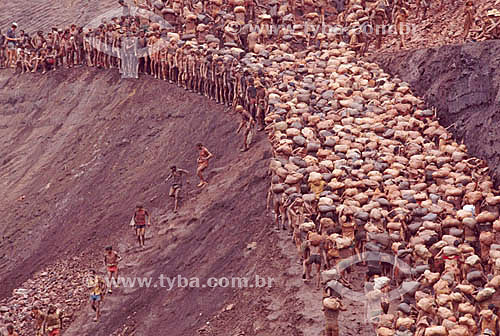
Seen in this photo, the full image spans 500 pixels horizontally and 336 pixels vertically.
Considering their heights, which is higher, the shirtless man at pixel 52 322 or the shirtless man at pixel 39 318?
the shirtless man at pixel 52 322

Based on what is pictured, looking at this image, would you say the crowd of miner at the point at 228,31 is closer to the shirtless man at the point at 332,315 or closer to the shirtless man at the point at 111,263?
the shirtless man at the point at 111,263

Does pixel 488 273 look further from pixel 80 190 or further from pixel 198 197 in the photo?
pixel 80 190

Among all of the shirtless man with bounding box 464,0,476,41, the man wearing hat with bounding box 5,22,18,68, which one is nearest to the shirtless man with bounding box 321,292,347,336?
the shirtless man with bounding box 464,0,476,41

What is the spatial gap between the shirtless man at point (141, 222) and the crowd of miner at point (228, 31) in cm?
551

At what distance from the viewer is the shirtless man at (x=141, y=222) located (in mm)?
28281

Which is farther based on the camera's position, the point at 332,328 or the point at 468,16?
the point at 468,16

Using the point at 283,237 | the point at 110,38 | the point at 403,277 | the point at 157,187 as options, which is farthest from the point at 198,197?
the point at 110,38

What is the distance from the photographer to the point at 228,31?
34.7 metres

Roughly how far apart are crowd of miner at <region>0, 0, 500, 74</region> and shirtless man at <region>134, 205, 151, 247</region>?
5.51 m

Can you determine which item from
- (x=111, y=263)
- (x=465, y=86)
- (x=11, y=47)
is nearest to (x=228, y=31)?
(x=465, y=86)

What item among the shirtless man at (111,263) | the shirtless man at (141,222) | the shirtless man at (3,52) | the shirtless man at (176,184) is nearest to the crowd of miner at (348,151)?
the shirtless man at (111,263)

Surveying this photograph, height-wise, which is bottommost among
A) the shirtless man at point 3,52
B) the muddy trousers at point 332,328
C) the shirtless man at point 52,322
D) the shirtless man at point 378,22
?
the shirtless man at point 3,52

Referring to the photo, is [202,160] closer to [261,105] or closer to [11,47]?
[261,105]

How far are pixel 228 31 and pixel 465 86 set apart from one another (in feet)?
28.0
